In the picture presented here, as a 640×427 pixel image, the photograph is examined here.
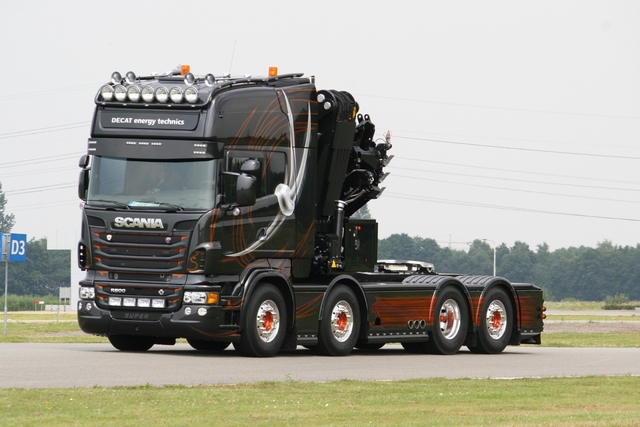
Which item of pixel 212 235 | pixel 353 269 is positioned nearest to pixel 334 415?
pixel 212 235

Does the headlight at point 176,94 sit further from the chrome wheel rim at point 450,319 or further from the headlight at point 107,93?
the chrome wheel rim at point 450,319

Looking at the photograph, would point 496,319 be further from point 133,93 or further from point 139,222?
point 133,93

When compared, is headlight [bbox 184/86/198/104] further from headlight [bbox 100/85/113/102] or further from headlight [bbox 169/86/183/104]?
headlight [bbox 100/85/113/102]

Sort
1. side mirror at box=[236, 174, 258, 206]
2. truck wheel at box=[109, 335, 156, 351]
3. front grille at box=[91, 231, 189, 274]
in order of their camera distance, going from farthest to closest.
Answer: truck wheel at box=[109, 335, 156, 351]
front grille at box=[91, 231, 189, 274]
side mirror at box=[236, 174, 258, 206]

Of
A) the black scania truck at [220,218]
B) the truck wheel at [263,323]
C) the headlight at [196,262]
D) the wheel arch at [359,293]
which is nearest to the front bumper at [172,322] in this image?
the black scania truck at [220,218]

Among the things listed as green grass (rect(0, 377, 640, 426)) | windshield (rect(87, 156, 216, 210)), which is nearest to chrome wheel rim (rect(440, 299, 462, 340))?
windshield (rect(87, 156, 216, 210))

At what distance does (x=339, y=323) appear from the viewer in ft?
62.1

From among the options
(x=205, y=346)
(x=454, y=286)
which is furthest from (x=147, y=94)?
(x=454, y=286)

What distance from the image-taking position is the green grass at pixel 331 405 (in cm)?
991

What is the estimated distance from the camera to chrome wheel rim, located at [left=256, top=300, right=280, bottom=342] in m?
17.5

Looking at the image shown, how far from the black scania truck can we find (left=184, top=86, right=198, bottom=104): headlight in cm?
3

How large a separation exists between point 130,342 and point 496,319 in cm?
705

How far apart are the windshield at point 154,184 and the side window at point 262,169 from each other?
27 centimetres

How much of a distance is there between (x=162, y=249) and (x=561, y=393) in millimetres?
6506
